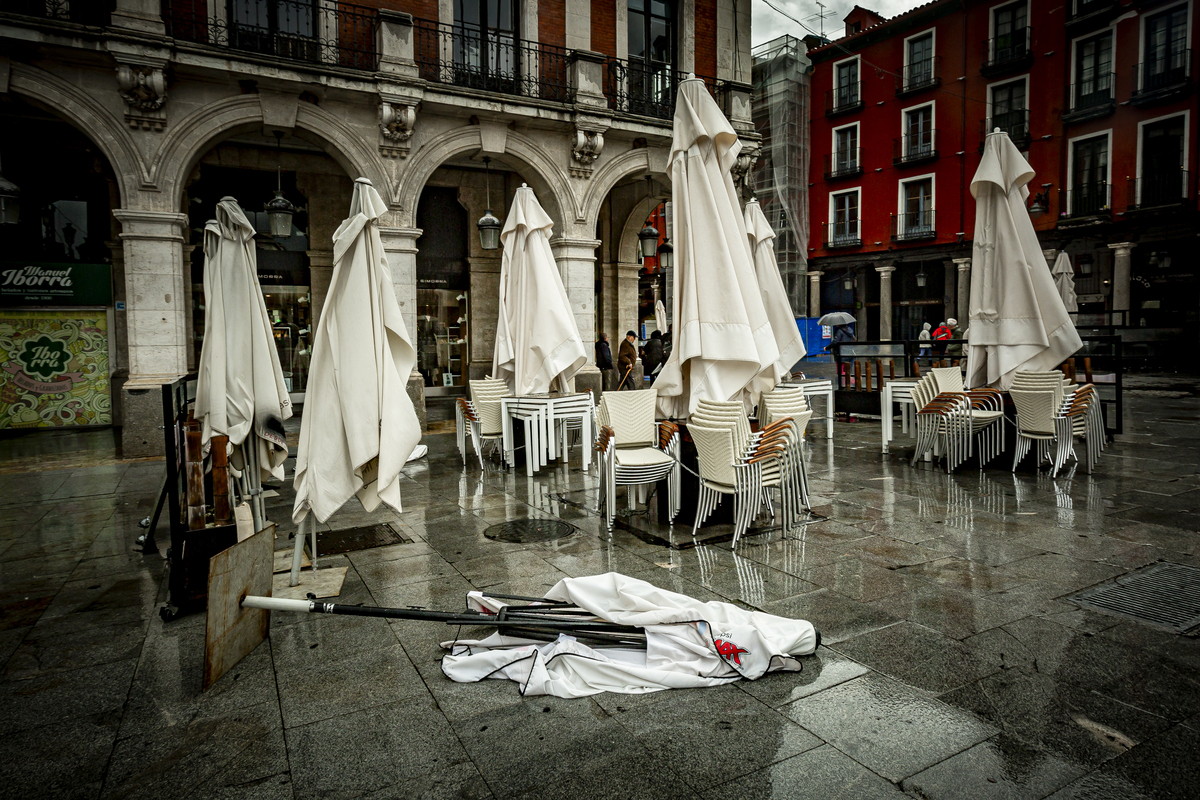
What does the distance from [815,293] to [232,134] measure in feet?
105

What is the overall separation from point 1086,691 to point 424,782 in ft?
9.12

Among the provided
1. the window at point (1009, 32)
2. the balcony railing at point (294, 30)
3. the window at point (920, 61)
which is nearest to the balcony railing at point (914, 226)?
the window at point (920, 61)

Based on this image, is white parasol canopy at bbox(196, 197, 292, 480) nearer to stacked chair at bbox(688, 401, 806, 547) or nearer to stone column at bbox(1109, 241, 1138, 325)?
stacked chair at bbox(688, 401, 806, 547)

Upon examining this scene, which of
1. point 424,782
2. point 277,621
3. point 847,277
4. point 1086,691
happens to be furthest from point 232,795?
point 847,277

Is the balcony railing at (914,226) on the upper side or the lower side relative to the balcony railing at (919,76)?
lower

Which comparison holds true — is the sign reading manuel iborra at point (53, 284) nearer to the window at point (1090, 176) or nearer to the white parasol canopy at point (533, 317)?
the white parasol canopy at point (533, 317)

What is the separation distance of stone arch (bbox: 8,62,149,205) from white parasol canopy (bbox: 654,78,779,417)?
900 cm

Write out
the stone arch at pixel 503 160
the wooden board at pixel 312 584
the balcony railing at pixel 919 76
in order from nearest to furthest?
the wooden board at pixel 312 584
the stone arch at pixel 503 160
the balcony railing at pixel 919 76

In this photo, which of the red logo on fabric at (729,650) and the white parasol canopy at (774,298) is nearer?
the red logo on fabric at (729,650)

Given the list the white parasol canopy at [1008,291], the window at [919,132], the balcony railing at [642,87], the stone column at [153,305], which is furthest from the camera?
the window at [919,132]

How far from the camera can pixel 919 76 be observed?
33062 millimetres

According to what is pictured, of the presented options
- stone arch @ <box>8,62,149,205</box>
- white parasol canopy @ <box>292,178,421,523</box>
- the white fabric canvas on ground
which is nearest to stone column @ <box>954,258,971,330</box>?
stone arch @ <box>8,62,149,205</box>

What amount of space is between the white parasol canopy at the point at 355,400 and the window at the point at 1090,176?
31.2 meters

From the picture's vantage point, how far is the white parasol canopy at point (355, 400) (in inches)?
181
